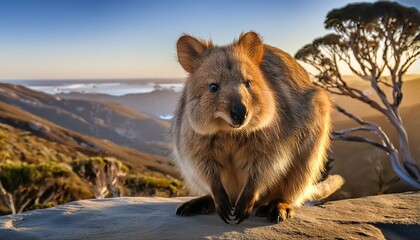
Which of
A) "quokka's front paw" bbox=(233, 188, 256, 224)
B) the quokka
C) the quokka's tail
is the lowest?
the quokka's tail

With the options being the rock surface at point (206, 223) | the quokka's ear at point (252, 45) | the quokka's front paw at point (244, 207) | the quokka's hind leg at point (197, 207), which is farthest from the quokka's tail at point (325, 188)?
the quokka's ear at point (252, 45)

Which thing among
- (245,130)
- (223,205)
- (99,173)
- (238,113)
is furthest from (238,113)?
(99,173)

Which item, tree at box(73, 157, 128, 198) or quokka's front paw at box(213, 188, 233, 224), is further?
tree at box(73, 157, 128, 198)

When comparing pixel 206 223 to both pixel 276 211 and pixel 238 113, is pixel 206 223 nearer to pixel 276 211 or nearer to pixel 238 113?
pixel 276 211

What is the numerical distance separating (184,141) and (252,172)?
2.81ft

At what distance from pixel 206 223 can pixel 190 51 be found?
200cm

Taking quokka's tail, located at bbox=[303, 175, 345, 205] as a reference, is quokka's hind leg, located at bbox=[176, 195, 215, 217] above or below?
above

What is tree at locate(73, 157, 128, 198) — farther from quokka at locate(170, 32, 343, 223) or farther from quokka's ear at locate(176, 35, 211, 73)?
quokka's ear at locate(176, 35, 211, 73)

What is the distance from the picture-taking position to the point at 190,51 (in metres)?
5.08

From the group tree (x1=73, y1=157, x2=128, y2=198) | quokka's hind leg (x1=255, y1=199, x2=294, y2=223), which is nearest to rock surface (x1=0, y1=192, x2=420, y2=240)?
quokka's hind leg (x1=255, y1=199, x2=294, y2=223)

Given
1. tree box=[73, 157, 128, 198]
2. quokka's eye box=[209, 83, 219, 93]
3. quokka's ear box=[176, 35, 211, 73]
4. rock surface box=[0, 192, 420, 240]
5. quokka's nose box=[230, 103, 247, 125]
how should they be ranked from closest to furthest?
quokka's nose box=[230, 103, 247, 125], rock surface box=[0, 192, 420, 240], quokka's eye box=[209, 83, 219, 93], quokka's ear box=[176, 35, 211, 73], tree box=[73, 157, 128, 198]

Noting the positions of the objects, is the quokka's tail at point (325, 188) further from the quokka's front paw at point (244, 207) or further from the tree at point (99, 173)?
the tree at point (99, 173)

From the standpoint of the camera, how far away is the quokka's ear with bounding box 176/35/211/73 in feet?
16.5

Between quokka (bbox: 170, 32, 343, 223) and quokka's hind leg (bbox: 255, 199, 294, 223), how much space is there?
0.04 feet
